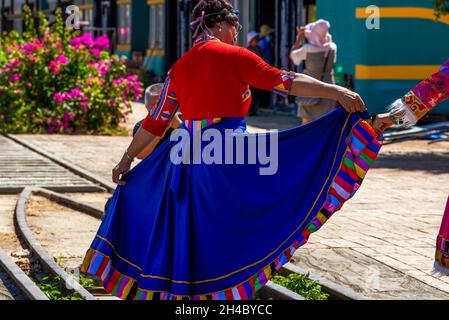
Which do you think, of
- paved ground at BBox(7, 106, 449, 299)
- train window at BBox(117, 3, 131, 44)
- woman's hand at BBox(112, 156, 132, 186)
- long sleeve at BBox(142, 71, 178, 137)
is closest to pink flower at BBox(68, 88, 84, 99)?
paved ground at BBox(7, 106, 449, 299)

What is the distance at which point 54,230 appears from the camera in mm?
10055

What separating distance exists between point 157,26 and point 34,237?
85.5ft

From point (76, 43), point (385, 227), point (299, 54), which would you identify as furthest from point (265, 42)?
point (385, 227)

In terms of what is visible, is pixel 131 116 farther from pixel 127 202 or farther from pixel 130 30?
pixel 127 202

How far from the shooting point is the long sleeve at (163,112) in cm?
620

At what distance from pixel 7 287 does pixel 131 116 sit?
Answer: 54.4 feet

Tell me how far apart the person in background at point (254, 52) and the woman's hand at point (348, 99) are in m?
17.0

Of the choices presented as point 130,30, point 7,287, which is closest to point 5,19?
point 130,30

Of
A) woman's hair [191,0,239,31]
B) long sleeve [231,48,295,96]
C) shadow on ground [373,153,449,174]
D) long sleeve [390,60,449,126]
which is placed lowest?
shadow on ground [373,153,449,174]

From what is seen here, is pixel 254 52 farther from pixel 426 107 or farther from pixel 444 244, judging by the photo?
pixel 444 244

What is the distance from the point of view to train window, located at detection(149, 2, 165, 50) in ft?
112

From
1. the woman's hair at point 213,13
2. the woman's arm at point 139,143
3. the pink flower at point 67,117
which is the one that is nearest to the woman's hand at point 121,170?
the woman's arm at point 139,143

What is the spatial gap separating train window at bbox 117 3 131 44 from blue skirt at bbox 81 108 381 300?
31.1 metres

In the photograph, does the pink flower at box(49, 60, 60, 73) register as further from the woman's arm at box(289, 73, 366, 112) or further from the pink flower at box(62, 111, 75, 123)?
the woman's arm at box(289, 73, 366, 112)
